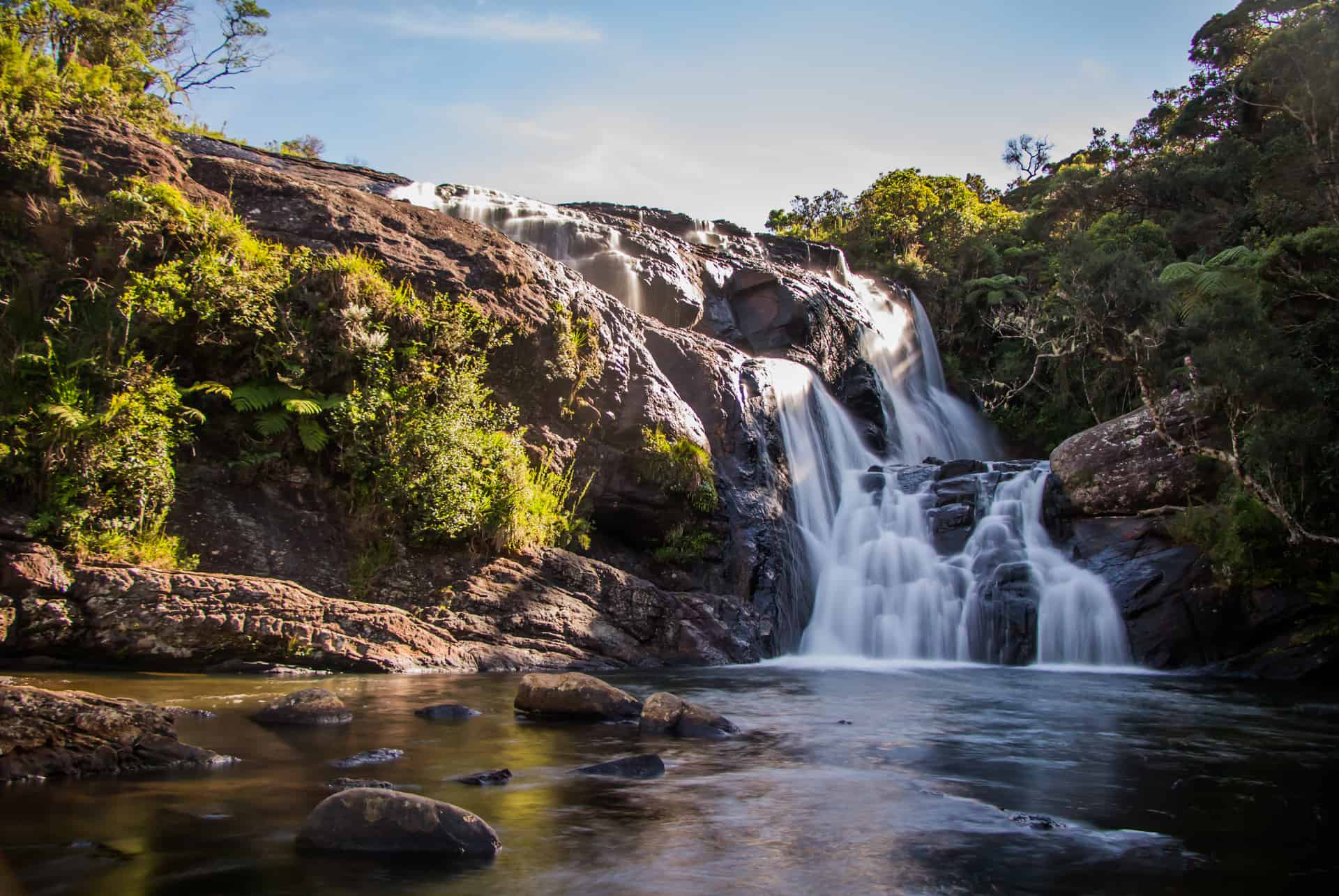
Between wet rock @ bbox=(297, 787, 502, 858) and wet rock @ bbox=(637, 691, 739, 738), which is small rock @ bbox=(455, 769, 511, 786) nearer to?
wet rock @ bbox=(297, 787, 502, 858)

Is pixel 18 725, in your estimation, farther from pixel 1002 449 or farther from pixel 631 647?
pixel 1002 449

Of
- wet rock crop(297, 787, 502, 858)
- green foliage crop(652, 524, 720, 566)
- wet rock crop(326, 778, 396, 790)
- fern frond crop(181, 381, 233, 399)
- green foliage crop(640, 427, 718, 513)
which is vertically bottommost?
wet rock crop(326, 778, 396, 790)

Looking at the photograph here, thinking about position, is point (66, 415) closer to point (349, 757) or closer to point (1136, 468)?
point (349, 757)

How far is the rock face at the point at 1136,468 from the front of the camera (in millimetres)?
16188

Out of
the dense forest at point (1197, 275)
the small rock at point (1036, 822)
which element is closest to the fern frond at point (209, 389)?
the small rock at point (1036, 822)

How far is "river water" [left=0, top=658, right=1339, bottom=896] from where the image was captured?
13.0ft

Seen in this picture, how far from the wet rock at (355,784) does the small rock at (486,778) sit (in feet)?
1.57

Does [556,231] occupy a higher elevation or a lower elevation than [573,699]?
higher

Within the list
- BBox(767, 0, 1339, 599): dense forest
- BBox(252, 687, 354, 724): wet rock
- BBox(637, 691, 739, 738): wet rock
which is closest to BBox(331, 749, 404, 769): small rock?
BBox(252, 687, 354, 724): wet rock

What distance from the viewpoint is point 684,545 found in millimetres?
15172

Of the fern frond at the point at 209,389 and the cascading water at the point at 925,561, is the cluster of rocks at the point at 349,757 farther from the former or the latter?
the cascading water at the point at 925,561

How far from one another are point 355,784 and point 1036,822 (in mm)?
3928

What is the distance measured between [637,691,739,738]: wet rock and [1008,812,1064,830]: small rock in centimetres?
290

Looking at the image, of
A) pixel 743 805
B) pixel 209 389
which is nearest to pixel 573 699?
pixel 743 805
